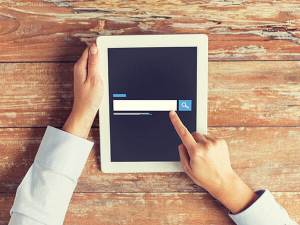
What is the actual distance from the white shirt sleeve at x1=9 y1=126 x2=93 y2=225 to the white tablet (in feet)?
0.21

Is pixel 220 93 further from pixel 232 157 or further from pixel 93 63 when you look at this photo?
pixel 93 63

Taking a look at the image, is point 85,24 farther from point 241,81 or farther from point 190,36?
point 241,81

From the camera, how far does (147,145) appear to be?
0.98 m

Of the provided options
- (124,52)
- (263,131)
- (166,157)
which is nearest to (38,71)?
(124,52)

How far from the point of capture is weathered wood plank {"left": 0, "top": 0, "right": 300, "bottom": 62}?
961 millimetres

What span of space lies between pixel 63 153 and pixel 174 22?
32cm

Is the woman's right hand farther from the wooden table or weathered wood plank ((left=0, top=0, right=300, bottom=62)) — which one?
weathered wood plank ((left=0, top=0, right=300, bottom=62))

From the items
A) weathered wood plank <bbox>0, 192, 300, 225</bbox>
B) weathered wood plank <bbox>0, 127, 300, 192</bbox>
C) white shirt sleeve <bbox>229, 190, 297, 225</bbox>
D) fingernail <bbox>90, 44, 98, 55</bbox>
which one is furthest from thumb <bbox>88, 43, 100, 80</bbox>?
white shirt sleeve <bbox>229, 190, 297, 225</bbox>

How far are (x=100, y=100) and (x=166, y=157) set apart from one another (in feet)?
0.54

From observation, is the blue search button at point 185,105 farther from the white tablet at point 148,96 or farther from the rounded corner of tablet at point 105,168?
the rounded corner of tablet at point 105,168

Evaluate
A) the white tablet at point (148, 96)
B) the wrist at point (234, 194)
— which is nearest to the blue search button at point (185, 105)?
the white tablet at point (148, 96)

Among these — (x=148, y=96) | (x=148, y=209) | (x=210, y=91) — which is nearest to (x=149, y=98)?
(x=148, y=96)

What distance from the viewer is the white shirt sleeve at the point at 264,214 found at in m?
0.94

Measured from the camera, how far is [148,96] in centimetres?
97
